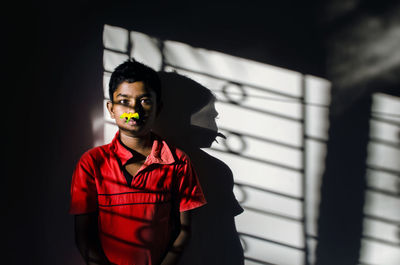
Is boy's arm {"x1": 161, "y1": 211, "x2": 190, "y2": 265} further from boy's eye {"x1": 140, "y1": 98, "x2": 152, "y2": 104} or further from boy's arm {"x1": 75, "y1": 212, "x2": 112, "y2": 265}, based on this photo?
boy's eye {"x1": 140, "y1": 98, "x2": 152, "y2": 104}

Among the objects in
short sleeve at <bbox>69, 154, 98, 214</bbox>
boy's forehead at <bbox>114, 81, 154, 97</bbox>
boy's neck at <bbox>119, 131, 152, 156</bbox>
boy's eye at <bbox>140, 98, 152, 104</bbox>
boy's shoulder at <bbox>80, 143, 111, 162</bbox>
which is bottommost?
short sleeve at <bbox>69, 154, 98, 214</bbox>

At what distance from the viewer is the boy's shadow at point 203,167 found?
148cm

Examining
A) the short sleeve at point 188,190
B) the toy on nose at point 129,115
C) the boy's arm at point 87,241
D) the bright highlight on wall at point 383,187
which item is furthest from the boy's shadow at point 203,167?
the bright highlight on wall at point 383,187

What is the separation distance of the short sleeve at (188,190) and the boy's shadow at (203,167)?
0.20 m

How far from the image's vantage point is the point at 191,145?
150cm

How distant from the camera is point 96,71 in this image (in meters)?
1.49

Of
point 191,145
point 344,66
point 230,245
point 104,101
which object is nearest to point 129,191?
point 191,145

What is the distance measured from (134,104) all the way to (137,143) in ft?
0.60

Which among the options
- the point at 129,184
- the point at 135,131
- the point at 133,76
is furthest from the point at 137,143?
the point at 133,76

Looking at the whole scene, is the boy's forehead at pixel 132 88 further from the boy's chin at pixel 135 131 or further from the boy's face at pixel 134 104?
the boy's chin at pixel 135 131

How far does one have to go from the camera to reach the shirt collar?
1.22 meters

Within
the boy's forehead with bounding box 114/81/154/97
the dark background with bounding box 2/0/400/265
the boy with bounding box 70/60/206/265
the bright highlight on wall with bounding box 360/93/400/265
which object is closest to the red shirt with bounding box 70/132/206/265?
the boy with bounding box 70/60/206/265

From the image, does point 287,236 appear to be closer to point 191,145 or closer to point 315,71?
point 191,145

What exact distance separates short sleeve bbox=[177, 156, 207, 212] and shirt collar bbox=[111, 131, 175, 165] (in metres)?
0.09
